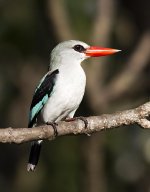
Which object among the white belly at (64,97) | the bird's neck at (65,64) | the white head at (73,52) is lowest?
the white belly at (64,97)

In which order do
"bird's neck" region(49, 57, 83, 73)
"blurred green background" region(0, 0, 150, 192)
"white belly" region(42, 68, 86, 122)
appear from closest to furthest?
"white belly" region(42, 68, 86, 122) < "bird's neck" region(49, 57, 83, 73) < "blurred green background" region(0, 0, 150, 192)

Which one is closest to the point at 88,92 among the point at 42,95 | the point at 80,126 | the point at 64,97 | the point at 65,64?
the point at 65,64

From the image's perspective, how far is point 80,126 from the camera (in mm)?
4727

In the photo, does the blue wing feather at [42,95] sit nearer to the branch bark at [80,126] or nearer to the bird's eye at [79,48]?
the bird's eye at [79,48]

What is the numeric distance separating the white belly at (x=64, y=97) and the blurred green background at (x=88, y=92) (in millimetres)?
1884

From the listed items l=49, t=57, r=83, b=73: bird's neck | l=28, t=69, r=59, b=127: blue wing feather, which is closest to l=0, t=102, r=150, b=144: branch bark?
l=28, t=69, r=59, b=127: blue wing feather

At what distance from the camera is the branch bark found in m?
4.48

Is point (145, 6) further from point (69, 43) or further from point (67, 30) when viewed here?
point (69, 43)

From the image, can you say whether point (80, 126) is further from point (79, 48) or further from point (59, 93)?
point (79, 48)

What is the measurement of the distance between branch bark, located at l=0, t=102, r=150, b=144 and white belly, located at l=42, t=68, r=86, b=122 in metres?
0.59

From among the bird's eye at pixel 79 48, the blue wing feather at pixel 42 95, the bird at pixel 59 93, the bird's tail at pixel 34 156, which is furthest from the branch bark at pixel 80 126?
the bird's eye at pixel 79 48

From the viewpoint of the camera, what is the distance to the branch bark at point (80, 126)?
4.48m

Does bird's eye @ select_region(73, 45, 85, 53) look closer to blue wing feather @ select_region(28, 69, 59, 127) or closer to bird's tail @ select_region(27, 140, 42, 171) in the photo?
blue wing feather @ select_region(28, 69, 59, 127)

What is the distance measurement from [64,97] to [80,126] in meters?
0.69
